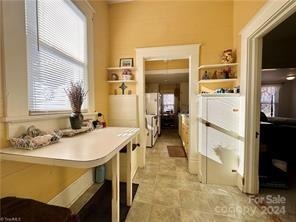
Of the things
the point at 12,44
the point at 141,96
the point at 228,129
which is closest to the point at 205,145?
the point at 228,129

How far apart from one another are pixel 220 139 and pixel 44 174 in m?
2.26

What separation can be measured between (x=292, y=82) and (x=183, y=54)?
3.70m

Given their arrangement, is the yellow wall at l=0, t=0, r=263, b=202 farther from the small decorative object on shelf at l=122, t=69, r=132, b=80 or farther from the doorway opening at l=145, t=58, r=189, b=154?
the doorway opening at l=145, t=58, r=189, b=154

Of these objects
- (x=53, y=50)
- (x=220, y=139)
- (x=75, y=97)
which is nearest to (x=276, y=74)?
(x=220, y=139)

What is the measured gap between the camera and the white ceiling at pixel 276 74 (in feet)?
14.2

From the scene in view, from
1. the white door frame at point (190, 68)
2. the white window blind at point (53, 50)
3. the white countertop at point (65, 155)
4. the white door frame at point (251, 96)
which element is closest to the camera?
the white countertop at point (65, 155)

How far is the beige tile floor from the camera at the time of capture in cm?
178

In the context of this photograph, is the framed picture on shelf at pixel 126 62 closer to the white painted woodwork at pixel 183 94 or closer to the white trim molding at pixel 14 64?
the white trim molding at pixel 14 64

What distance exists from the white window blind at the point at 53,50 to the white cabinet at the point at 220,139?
1.89 meters

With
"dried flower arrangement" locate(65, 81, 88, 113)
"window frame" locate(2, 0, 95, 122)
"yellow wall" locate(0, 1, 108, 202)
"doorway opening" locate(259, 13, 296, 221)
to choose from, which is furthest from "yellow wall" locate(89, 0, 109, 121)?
"doorway opening" locate(259, 13, 296, 221)

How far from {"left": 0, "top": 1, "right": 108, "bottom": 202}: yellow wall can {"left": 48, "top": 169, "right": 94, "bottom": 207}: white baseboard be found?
0.05m

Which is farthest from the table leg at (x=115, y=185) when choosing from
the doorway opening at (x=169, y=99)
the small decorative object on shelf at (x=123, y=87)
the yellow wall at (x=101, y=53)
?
the doorway opening at (x=169, y=99)

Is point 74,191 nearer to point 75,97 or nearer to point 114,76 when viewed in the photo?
point 75,97

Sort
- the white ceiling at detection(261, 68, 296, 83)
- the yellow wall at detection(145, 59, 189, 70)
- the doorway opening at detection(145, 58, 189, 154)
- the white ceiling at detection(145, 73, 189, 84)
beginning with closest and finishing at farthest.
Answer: the white ceiling at detection(261, 68, 296, 83) → the yellow wall at detection(145, 59, 189, 70) → the white ceiling at detection(145, 73, 189, 84) → the doorway opening at detection(145, 58, 189, 154)
